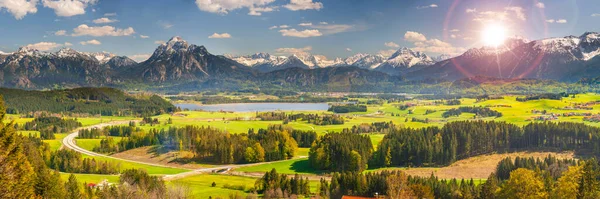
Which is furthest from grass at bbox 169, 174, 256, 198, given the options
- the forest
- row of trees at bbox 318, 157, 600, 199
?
the forest

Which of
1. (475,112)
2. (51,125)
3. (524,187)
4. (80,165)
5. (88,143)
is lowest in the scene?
(80,165)

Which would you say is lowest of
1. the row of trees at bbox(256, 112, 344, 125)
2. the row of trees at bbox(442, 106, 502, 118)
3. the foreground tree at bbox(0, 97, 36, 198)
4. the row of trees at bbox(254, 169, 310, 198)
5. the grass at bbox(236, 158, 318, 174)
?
the grass at bbox(236, 158, 318, 174)

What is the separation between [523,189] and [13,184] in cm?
4813

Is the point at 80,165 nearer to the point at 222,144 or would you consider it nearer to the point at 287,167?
the point at 222,144

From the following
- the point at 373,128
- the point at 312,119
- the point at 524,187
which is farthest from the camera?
the point at 312,119

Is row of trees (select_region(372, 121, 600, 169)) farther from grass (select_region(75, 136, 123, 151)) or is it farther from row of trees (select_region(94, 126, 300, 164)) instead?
grass (select_region(75, 136, 123, 151))

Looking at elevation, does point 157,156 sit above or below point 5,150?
below

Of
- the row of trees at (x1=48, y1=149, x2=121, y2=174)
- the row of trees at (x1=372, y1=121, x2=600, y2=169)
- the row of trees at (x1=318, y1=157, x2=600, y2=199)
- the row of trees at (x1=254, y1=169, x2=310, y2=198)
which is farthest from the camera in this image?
the row of trees at (x1=372, y1=121, x2=600, y2=169)

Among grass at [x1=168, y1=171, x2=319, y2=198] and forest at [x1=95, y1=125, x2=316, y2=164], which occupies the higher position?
forest at [x1=95, y1=125, x2=316, y2=164]

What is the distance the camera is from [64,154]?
103875 mm

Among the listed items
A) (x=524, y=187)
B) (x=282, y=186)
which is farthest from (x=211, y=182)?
(x=524, y=187)

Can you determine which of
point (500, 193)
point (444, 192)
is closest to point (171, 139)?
point (444, 192)

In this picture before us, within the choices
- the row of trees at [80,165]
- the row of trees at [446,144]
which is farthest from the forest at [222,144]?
the row of trees at [80,165]

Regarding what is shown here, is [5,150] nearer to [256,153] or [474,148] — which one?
[256,153]
